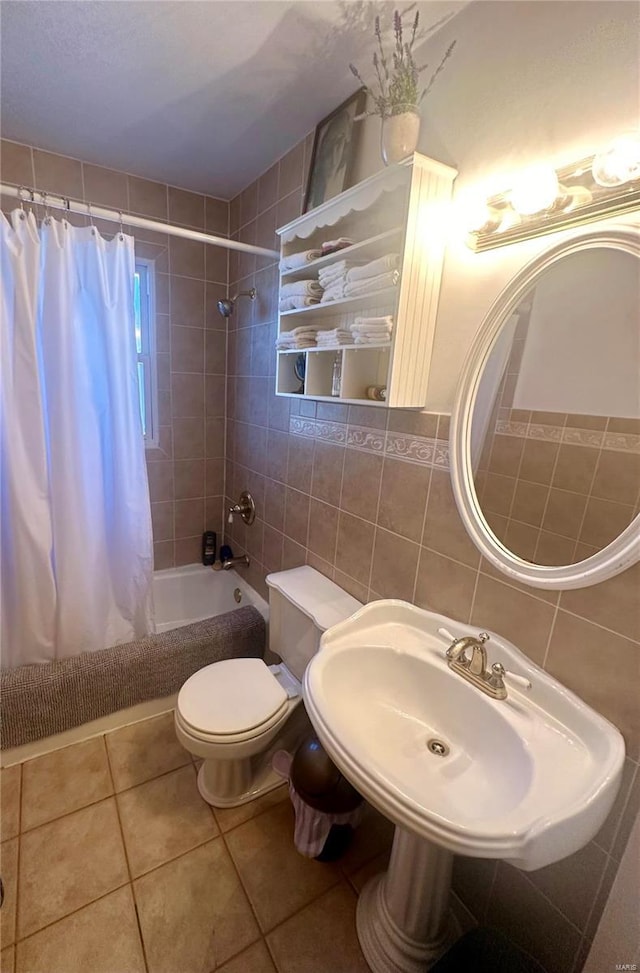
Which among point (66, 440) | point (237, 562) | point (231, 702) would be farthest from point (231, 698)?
point (66, 440)

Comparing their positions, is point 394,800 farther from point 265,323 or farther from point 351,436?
point 265,323

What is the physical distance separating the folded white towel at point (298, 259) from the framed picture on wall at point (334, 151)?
239mm

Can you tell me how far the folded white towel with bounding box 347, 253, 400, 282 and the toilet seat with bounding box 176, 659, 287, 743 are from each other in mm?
1434

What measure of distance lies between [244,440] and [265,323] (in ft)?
2.13

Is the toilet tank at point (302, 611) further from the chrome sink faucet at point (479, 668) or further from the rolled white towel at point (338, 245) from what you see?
the rolled white towel at point (338, 245)

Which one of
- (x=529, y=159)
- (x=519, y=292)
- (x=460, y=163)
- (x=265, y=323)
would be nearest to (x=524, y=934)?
(x=519, y=292)

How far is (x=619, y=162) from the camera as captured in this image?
2.45ft

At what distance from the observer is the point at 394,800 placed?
673 millimetres

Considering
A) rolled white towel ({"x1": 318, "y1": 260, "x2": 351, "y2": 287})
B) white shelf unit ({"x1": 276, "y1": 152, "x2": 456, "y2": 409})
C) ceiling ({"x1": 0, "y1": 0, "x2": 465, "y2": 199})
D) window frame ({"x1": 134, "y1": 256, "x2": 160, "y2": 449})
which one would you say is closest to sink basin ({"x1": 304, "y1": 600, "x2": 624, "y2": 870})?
white shelf unit ({"x1": 276, "y1": 152, "x2": 456, "y2": 409})

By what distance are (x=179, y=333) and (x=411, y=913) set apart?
259 cm

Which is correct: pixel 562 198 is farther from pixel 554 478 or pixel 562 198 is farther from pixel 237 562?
pixel 237 562

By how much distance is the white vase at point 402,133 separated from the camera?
41.3 inches

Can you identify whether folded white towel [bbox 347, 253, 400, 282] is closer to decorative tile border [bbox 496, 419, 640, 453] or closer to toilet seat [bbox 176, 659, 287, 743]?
decorative tile border [bbox 496, 419, 640, 453]

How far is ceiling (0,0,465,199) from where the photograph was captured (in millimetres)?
1068
